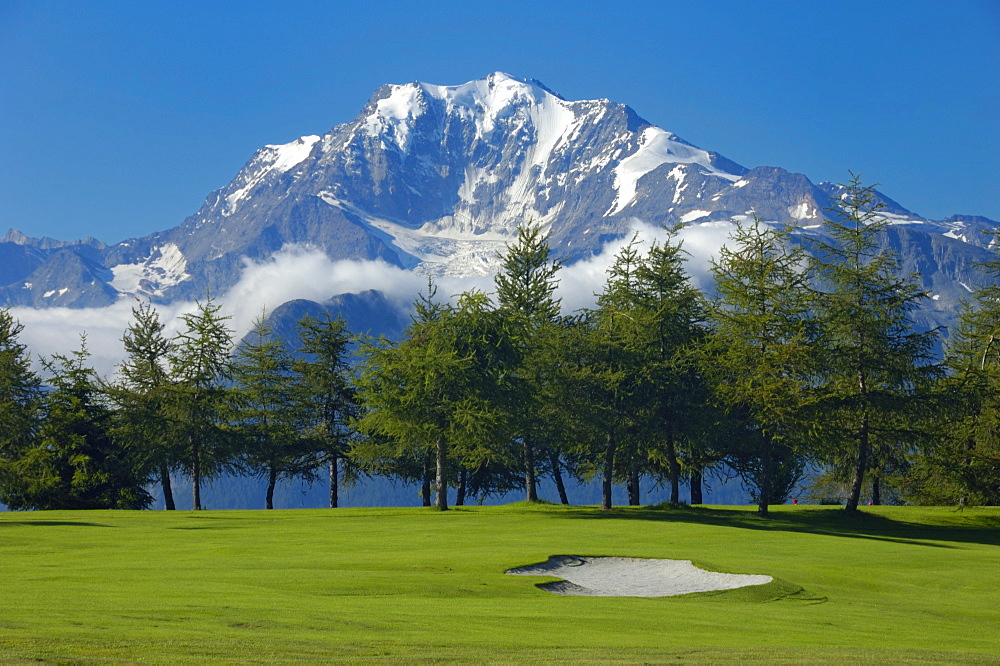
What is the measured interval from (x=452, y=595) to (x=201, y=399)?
137 ft

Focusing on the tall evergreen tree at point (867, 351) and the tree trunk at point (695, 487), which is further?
the tree trunk at point (695, 487)

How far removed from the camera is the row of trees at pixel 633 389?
170ft

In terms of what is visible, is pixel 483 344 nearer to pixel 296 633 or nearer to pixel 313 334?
pixel 313 334

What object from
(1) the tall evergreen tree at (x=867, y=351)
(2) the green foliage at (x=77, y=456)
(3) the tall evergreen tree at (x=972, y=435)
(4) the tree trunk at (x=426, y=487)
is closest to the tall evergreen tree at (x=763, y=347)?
(1) the tall evergreen tree at (x=867, y=351)

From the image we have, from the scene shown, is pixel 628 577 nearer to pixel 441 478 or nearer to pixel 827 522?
pixel 441 478

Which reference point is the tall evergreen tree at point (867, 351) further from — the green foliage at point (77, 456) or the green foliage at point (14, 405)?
the green foliage at point (77, 456)

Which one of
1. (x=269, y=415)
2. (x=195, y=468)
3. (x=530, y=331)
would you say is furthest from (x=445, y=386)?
(x=195, y=468)

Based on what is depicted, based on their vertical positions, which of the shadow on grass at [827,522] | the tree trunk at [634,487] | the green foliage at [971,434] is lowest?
the shadow on grass at [827,522]

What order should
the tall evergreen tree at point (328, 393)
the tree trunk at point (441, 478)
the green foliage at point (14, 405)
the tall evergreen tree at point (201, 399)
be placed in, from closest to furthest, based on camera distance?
the tree trunk at point (441, 478)
the green foliage at point (14, 405)
the tall evergreen tree at point (201, 399)
the tall evergreen tree at point (328, 393)

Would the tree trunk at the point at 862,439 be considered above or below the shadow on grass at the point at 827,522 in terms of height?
above

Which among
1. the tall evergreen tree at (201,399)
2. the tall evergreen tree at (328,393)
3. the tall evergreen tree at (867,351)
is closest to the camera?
the tall evergreen tree at (867,351)

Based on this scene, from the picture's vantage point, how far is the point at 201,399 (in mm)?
62375

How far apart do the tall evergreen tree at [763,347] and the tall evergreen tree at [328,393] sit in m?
27.6

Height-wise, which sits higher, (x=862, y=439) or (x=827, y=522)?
(x=862, y=439)
